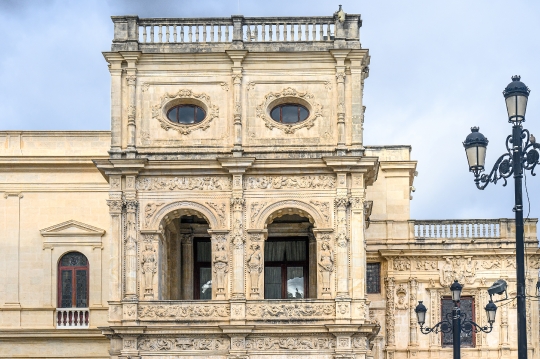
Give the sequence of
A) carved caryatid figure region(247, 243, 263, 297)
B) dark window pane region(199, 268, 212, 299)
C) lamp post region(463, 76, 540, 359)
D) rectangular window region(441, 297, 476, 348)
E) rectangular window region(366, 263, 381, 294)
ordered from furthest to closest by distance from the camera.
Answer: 1. rectangular window region(366, 263, 381, 294)
2. rectangular window region(441, 297, 476, 348)
3. dark window pane region(199, 268, 212, 299)
4. carved caryatid figure region(247, 243, 263, 297)
5. lamp post region(463, 76, 540, 359)

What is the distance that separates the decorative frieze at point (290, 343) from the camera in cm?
3234

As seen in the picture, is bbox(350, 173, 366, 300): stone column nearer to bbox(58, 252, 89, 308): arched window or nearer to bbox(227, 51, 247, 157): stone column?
bbox(227, 51, 247, 157): stone column

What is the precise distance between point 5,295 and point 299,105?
39.4 ft

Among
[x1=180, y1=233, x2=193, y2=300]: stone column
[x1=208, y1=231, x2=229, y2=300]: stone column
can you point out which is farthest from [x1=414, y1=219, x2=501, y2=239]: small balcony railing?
[x1=208, y1=231, x2=229, y2=300]: stone column

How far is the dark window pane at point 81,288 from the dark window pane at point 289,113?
922 centimetres

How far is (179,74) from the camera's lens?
1346 inches

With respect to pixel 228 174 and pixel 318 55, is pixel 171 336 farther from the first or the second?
pixel 318 55

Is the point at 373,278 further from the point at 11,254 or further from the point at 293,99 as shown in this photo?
the point at 11,254

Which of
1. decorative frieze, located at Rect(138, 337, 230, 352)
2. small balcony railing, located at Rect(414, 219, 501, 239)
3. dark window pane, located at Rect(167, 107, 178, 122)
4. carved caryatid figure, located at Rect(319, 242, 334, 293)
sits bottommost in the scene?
decorative frieze, located at Rect(138, 337, 230, 352)

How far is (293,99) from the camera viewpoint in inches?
1339

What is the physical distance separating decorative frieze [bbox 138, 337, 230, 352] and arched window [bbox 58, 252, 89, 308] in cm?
645

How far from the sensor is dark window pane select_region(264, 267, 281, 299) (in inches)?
1425

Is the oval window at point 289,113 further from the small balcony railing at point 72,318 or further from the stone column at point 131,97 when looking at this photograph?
the small balcony railing at point 72,318

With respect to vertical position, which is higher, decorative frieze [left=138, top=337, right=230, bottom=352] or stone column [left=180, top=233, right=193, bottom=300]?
stone column [left=180, top=233, right=193, bottom=300]
